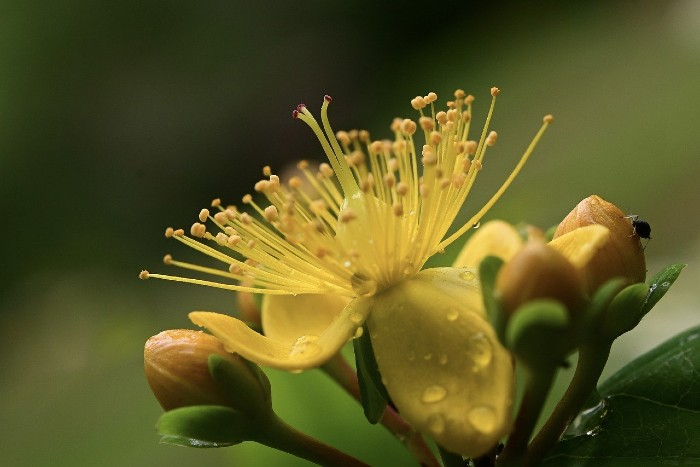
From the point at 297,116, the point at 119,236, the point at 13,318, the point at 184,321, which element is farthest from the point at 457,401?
the point at 119,236

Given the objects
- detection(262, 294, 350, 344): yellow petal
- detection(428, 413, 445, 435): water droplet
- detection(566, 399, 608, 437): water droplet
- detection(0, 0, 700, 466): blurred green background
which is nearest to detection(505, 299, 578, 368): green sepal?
detection(428, 413, 445, 435): water droplet

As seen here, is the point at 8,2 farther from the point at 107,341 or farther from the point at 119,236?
the point at 107,341

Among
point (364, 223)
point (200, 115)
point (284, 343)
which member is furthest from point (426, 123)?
point (200, 115)

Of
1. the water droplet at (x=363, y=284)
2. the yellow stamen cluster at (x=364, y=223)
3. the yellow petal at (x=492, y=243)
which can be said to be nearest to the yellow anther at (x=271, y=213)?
the yellow stamen cluster at (x=364, y=223)

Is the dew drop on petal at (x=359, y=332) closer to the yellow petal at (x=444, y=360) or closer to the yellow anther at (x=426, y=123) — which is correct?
the yellow petal at (x=444, y=360)

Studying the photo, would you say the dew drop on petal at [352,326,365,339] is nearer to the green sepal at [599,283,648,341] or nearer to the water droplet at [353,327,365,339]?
the water droplet at [353,327,365,339]

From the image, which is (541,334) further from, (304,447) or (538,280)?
(304,447)
